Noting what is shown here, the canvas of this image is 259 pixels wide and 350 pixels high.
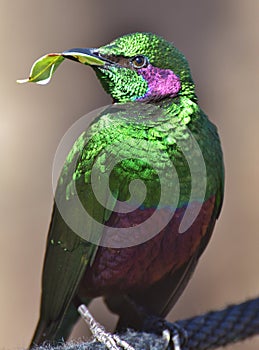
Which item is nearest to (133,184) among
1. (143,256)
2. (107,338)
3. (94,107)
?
(143,256)

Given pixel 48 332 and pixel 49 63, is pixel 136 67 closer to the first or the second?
pixel 49 63

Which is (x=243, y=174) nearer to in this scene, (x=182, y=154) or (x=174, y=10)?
(x=174, y=10)

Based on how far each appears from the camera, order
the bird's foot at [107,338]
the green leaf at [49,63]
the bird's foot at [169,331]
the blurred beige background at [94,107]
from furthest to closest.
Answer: the blurred beige background at [94,107], the bird's foot at [169,331], the bird's foot at [107,338], the green leaf at [49,63]

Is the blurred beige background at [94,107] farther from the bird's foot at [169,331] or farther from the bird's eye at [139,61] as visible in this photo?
the bird's eye at [139,61]

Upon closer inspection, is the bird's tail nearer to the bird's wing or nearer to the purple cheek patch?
the bird's wing

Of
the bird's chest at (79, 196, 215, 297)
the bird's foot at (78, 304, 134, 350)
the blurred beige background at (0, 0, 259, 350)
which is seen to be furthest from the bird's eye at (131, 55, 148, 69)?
the blurred beige background at (0, 0, 259, 350)

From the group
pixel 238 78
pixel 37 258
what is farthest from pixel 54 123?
pixel 238 78

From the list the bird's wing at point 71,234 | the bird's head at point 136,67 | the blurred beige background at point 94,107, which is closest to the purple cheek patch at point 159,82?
the bird's head at point 136,67
